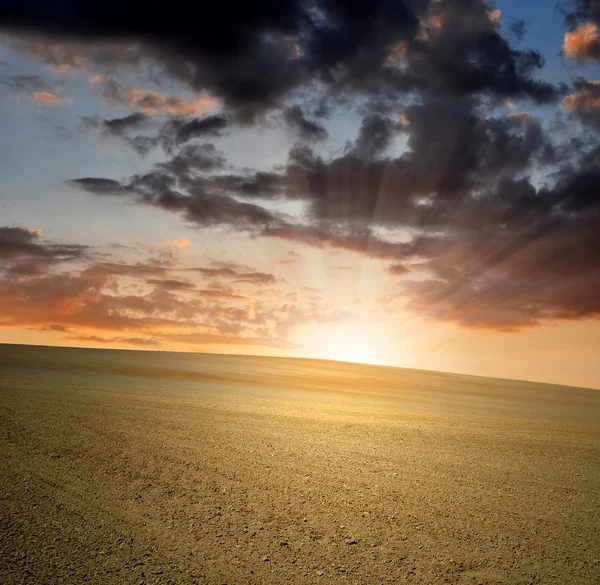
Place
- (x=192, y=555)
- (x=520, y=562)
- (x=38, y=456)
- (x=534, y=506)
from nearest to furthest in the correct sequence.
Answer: (x=192, y=555) < (x=520, y=562) < (x=534, y=506) < (x=38, y=456)

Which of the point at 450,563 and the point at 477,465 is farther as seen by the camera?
the point at 477,465

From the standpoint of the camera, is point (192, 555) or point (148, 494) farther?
point (148, 494)

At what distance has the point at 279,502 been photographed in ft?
25.6

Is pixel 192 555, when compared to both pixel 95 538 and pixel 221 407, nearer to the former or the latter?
pixel 95 538

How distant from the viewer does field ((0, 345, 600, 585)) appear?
5.79 m

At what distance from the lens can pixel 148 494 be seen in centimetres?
783

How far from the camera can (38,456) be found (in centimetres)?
965

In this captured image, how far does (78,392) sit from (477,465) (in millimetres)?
14340

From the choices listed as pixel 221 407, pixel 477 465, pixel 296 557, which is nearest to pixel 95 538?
pixel 296 557

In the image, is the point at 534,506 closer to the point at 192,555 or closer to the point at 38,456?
the point at 192,555

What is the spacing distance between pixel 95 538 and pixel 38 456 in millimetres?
4276

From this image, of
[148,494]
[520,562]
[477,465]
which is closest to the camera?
[520,562]

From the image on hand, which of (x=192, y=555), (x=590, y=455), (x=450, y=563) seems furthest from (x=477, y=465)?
(x=192, y=555)

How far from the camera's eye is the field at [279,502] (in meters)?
5.79
